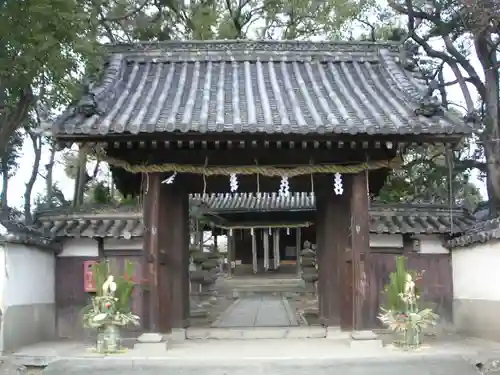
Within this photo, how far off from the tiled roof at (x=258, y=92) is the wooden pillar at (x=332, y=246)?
64.0 inches

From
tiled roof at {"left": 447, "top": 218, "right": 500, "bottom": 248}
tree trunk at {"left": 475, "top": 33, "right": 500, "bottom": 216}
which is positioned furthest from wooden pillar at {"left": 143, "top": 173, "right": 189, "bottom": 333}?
tree trunk at {"left": 475, "top": 33, "right": 500, "bottom": 216}

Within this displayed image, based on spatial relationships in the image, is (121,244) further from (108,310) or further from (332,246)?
(332,246)

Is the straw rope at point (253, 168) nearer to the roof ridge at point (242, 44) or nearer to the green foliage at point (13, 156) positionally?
the roof ridge at point (242, 44)

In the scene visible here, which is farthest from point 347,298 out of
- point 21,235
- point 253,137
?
point 21,235

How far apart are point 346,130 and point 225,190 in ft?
12.6

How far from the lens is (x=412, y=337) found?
9.37 m

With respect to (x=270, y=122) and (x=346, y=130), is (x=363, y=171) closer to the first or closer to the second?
(x=346, y=130)

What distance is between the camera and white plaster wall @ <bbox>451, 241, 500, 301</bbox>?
1002 cm

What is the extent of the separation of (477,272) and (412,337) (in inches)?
87.3

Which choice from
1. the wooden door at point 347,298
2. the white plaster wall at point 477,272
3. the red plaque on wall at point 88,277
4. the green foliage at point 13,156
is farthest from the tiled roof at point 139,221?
the green foliage at point 13,156

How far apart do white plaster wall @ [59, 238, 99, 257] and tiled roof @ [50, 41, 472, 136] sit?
2.94 meters

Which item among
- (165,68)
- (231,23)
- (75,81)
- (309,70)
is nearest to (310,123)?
(309,70)

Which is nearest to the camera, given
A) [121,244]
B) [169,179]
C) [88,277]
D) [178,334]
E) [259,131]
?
[259,131]

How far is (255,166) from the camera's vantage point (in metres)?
10.3
